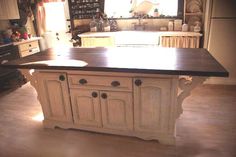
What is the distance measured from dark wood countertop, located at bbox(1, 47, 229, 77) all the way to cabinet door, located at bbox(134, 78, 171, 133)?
0.18m

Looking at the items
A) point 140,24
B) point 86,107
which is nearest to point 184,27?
point 140,24

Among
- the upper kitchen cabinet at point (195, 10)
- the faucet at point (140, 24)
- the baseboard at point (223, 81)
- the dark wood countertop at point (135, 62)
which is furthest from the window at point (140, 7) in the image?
the dark wood countertop at point (135, 62)

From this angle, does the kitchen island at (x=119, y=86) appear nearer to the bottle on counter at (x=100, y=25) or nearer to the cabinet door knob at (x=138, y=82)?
the cabinet door knob at (x=138, y=82)

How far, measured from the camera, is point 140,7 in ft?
13.1

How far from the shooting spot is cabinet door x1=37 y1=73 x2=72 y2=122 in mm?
2094

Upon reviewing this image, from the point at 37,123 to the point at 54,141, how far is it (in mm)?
521

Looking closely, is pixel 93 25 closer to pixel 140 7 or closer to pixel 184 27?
pixel 140 7

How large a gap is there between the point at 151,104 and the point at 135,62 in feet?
1.45

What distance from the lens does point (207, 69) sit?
155cm

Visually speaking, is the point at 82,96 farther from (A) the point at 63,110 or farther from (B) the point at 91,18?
(B) the point at 91,18

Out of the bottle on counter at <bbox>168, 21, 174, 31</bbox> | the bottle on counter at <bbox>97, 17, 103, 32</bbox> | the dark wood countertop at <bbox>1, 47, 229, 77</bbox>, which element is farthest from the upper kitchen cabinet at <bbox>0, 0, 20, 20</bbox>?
the bottle on counter at <bbox>168, 21, 174, 31</bbox>

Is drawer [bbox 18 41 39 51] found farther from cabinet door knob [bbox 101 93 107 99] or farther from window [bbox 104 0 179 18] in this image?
cabinet door knob [bbox 101 93 107 99]

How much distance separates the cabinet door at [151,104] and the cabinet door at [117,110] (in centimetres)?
7

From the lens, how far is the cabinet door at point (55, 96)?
2094 mm
